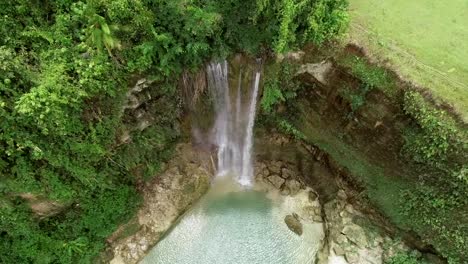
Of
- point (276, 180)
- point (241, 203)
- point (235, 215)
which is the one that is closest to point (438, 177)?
point (276, 180)

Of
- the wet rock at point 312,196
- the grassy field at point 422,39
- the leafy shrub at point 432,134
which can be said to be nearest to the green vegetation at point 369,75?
the grassy field at point 422,39

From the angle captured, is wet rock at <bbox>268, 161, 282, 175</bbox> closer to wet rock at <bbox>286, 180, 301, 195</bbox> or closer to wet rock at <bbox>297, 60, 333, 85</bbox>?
wet rock at <bbox>286, 180, 301, 195</bbox>

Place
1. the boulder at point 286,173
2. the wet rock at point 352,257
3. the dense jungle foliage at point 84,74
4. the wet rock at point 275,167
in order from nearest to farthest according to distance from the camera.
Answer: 1. the dense jungle foliage at point 84,74
2. the wet rock at point 352,257
3. the boulder at point 286,173
4. the wet rock at point 275,167

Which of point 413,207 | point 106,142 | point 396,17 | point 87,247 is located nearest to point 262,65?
point 396,17

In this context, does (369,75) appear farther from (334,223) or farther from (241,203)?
(241,203)

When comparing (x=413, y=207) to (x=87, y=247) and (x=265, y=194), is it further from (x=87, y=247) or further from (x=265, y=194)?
(x=87, y=247)

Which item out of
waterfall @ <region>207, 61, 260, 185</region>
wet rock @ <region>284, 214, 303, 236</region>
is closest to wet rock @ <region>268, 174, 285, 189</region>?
waterfall @ <region>207, 61, 260, 185</region>

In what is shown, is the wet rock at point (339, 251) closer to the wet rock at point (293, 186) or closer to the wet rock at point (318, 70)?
the wet rock at point (293, 186)
